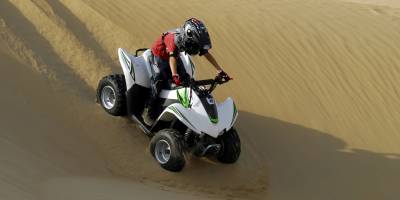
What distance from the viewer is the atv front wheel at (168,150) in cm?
751

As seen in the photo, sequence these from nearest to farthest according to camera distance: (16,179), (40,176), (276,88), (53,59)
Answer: (16,179) < (40,176) < (53,59) < (276,88)

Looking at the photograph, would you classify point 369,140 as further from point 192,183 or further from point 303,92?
point 192,183

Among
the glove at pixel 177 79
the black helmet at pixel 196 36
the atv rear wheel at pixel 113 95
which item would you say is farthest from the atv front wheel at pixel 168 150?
the black helmet at pixel 196 36

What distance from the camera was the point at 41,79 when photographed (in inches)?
352

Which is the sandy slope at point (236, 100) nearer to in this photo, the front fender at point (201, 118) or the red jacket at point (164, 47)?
the front fender at point (201, 118)

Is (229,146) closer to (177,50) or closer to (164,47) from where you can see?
(177,50)

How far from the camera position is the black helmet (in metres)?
7.68

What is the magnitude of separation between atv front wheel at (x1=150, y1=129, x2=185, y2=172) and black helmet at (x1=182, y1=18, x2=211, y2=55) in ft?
3.46

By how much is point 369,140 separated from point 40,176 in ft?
18.3

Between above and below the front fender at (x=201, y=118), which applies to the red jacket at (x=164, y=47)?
above

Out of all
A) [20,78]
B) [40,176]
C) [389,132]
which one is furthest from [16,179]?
[389,132]

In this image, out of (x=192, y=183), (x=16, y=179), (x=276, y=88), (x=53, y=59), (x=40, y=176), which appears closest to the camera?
(x=16, y=179)

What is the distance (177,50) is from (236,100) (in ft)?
7.50

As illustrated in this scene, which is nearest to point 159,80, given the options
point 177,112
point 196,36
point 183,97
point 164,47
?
point 164,47
